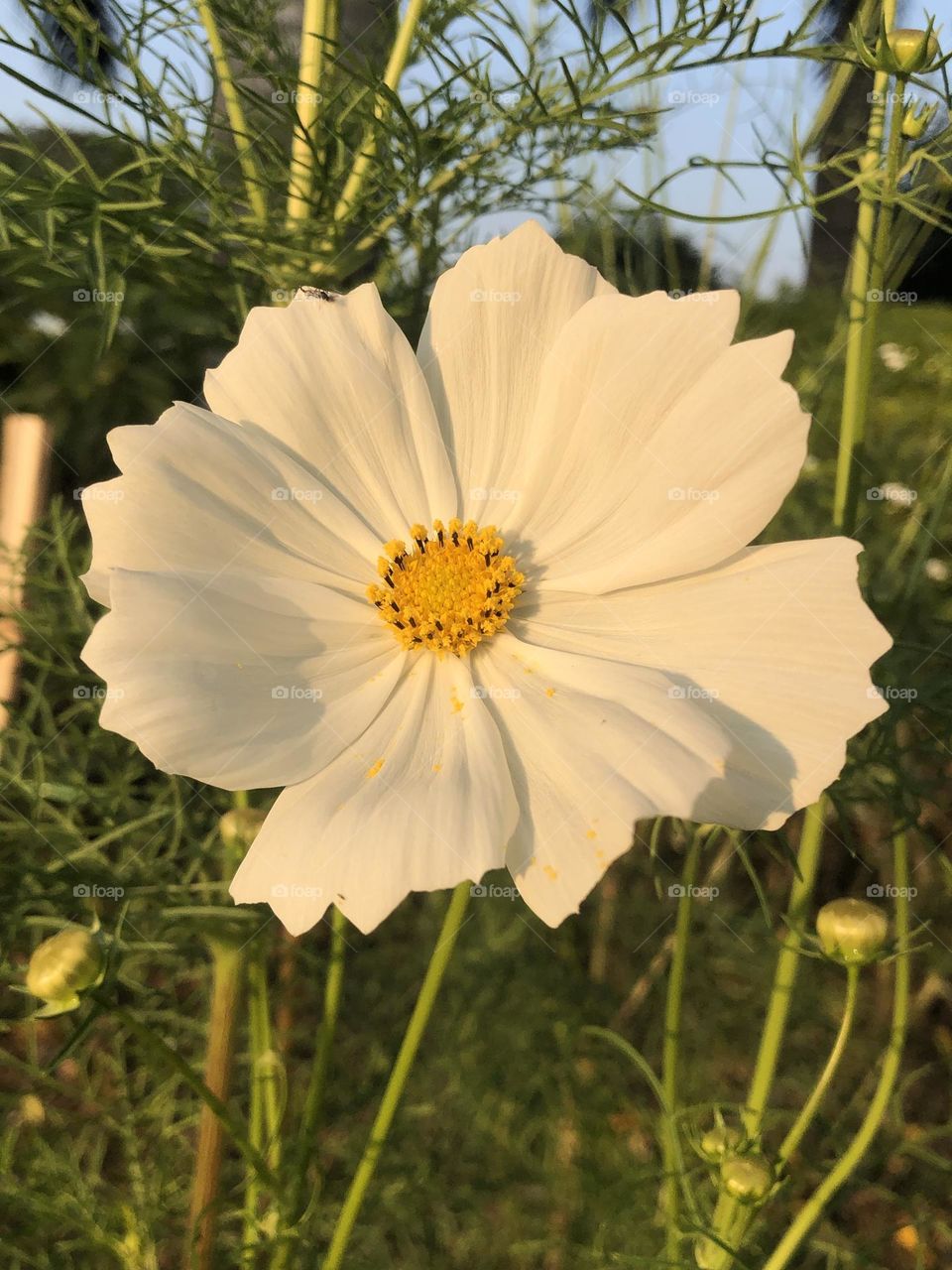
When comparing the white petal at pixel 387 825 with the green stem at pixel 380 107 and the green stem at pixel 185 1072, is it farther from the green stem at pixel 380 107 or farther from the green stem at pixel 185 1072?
the green stem at pixel 380 107

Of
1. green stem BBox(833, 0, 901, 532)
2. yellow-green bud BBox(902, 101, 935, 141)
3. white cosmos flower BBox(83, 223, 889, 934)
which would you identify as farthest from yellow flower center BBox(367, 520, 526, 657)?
yellow-green bud BBox(902, 101, 935, 141)

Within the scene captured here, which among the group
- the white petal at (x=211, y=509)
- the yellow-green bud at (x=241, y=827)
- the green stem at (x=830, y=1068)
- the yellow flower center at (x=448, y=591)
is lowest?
the green stem at (x=830, y=1068)

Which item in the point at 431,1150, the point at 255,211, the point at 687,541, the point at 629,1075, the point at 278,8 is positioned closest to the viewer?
the point at 687,541

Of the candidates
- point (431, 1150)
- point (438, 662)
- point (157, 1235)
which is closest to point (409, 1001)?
point (431, 1150)

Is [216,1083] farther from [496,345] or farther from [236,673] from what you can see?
[496,345]

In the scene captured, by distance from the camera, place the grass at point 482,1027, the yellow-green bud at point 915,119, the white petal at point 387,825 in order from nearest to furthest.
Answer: the white petal at point 387,825, the yellow-green bud at point 915,119, the grass at point 482,1027

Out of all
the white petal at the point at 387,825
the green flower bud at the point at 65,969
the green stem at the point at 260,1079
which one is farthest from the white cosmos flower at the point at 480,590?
the green stem at the point at 260,1079

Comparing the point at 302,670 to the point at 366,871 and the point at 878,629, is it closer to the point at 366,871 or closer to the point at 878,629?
the point at 366,871
